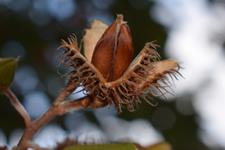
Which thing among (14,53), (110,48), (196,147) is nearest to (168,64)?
(110,48)

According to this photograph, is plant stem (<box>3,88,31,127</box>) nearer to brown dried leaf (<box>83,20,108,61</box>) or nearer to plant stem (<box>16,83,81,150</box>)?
plant stem (<box>16,83,81,150</box>)

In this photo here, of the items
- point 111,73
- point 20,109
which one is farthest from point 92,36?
point 20,109

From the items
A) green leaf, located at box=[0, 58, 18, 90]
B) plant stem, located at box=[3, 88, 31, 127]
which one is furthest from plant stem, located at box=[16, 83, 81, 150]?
green leaf, located at box=[0, 58, 18, 90]

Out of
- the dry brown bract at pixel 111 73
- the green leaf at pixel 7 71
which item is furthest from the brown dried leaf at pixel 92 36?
the green leaf at pixel 7 71

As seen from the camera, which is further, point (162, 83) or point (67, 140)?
point (67, 140)

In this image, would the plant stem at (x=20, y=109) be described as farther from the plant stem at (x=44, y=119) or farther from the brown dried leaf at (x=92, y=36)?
the brown dried leaf at (x=92, y=36)

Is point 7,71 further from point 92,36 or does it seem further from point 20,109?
point 92,36

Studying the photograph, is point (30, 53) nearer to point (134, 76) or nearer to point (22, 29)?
point (22, 29)
